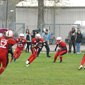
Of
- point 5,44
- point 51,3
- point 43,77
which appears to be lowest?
point 43,77

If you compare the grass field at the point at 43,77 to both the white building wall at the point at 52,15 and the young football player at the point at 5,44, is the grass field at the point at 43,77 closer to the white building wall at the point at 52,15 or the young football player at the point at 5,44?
the young football player at the point at 5,44

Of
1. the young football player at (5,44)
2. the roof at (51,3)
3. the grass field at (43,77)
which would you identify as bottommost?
the grass field at (43,77)

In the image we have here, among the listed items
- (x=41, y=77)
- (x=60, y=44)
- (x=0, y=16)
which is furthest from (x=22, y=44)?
(x=0, y=16)

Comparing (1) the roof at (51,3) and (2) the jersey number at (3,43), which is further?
(1) the roof at (51,3)

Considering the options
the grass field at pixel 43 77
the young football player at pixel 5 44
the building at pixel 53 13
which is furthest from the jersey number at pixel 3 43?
the building at pixel 53 13

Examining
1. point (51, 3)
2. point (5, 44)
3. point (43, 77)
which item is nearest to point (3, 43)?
point (5, 44)

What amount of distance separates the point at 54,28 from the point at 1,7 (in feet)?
122

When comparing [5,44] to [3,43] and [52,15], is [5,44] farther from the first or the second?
[52,15]

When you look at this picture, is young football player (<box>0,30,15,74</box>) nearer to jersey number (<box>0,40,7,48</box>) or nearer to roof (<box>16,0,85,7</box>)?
jersey number (<box>0,40,7,48</box>)

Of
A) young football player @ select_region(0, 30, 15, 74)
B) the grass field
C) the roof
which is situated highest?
the roof

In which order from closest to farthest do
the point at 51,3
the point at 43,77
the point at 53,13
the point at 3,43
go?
the point at 3,43, the point at 43,77, the point at 51,3, the point at 53,13

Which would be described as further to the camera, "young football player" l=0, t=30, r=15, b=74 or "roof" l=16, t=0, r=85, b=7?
"roof" l=16, t=0, r=85, b=7

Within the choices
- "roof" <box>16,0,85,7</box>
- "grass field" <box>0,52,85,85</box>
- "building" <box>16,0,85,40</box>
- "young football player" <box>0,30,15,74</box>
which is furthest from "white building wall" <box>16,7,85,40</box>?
"young football player" <box>0,30,15,74</box>

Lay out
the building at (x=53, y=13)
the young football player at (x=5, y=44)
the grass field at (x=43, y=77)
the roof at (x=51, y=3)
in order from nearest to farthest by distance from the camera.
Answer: the grass field at (x=43, y=77)
the young football player at (x=5, y=44)
the roof at (x=51, y=3)
the building at (x=53, y=13)
